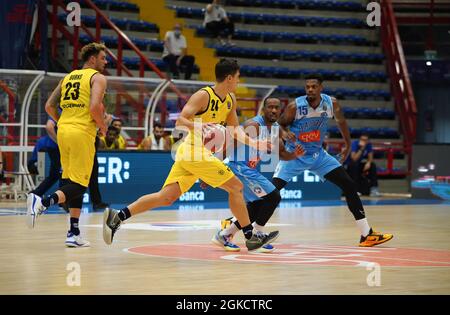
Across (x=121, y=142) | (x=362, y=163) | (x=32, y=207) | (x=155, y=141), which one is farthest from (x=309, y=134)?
(x=362, y=163)

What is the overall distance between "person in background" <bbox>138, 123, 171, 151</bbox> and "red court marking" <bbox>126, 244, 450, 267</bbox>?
912cm

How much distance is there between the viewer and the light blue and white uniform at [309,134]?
10.9 metres

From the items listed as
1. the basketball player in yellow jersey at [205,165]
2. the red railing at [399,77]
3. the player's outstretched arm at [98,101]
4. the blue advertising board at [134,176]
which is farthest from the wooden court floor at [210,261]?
the red railing at [399,77]

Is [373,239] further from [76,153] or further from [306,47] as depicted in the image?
[306,47]

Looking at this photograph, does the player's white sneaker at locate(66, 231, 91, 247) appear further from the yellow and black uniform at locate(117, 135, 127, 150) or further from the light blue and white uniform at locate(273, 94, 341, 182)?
the yellow and black uniform at locate(117, 135, 127, 150)

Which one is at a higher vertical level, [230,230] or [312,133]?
[312,133]

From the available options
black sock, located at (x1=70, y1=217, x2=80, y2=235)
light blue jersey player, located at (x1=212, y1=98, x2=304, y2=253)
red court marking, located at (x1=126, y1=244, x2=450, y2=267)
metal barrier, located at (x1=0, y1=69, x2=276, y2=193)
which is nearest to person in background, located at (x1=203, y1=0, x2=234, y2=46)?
metal barrier, located at (x1=0, y1=69, x2=276, y2=193)

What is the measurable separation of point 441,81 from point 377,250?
82.3 feet

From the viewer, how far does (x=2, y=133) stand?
1822 centimetres

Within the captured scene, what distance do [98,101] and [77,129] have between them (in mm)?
394

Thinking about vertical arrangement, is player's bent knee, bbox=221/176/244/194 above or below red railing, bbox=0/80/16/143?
below

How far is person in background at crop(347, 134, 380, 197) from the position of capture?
76.7ft

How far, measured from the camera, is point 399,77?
27.1 m
